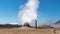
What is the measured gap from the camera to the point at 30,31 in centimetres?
1952

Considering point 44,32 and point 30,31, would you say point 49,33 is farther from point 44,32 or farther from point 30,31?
point 30,31

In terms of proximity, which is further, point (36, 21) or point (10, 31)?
point (36, 21)

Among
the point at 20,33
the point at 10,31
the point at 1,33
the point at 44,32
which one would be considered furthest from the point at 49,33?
the point at 1,33

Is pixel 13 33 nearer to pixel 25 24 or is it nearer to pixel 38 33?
pixel 38 33

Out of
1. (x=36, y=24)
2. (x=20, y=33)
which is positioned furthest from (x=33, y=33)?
(x=36, y=24)

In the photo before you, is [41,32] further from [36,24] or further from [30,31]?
[36,24]

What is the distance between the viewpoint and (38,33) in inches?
758

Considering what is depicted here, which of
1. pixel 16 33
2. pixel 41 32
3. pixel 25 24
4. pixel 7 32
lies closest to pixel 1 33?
pixel 7 32

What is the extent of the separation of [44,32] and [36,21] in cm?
863

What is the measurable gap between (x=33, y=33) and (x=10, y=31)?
11.3 feet

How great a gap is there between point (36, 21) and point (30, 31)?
27.5 feet

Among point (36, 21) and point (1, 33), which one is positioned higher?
point (36, 21)

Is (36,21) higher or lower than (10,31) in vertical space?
higher

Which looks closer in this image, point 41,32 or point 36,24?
point 41,32
